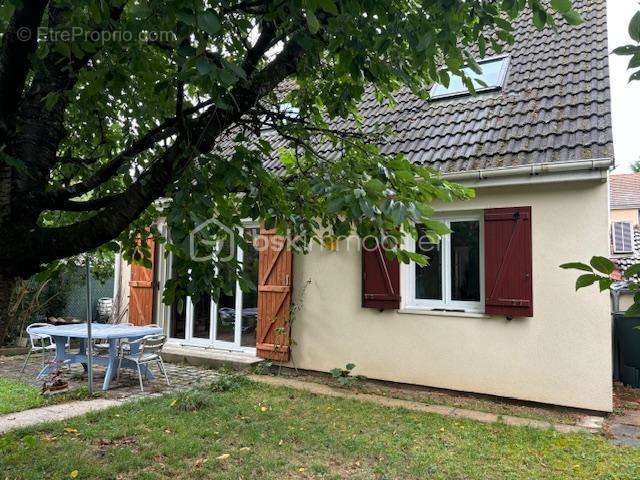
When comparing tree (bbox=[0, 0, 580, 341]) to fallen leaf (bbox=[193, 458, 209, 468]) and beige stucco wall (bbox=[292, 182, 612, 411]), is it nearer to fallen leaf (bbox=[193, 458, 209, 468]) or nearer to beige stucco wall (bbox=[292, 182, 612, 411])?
fallen leaf (bbox=[193, 458, 209, 468])

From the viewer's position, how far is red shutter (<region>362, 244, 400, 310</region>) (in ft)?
22.4

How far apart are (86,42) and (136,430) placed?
150 inches

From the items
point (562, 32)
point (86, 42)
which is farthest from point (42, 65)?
point (562, 32)

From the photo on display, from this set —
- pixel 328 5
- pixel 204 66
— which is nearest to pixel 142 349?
pixel 204 66

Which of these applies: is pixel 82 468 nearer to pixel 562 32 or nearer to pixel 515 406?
pixel 515 406

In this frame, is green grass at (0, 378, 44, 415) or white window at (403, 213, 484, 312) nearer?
green grass at (0, 378, 44, 415)

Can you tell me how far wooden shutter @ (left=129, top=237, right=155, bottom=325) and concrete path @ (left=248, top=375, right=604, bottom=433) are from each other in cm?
364

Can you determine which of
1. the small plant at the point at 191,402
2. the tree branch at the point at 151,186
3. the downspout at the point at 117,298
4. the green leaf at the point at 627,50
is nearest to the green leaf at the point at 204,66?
the tree branch at the point at 151,186

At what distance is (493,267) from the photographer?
6160 millimetres

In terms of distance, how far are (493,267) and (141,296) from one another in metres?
7.09

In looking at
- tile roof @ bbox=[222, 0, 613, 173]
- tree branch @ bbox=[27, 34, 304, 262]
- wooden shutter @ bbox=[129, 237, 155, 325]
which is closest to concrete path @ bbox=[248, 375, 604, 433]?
tile roof @ bbox=[222, 0, 613, 173]

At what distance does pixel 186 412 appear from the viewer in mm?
5301

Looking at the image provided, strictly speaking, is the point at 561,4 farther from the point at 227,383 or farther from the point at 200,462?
the point at 227,383

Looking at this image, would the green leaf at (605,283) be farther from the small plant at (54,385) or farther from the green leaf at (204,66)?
the small plant at (54,385)
